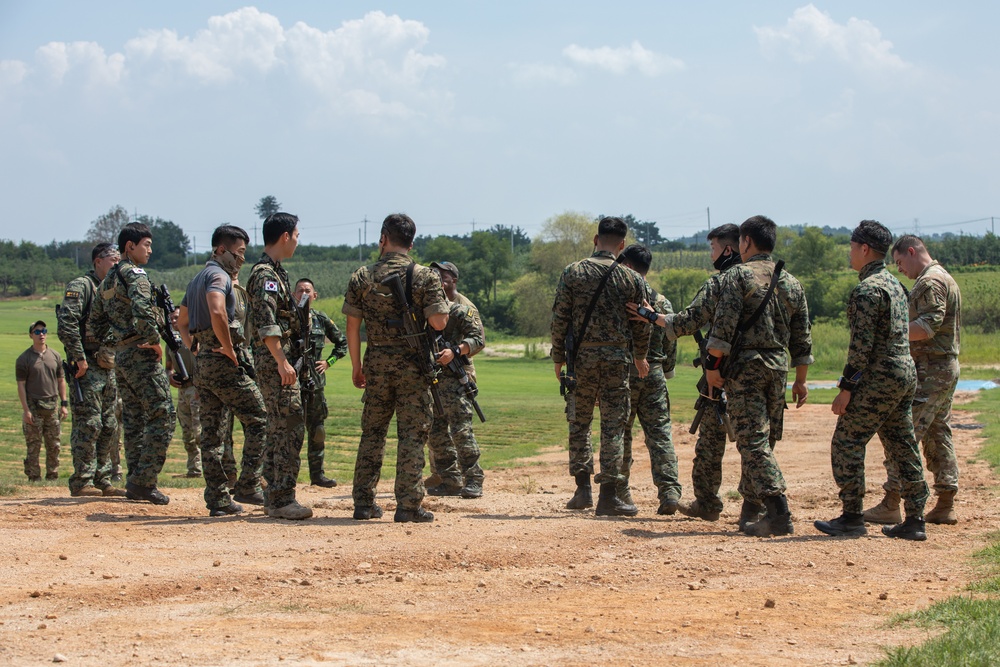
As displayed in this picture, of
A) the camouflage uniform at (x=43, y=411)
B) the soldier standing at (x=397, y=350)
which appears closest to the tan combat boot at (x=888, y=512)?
the soldier standing at (x=397, y=350)

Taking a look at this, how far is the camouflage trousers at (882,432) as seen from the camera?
7.38 m

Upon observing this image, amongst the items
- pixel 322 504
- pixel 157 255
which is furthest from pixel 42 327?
pixel 157 255

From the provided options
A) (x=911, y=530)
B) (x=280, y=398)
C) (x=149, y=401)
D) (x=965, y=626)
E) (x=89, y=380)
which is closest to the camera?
(x=965, y=626)

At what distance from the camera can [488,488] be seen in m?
11.3

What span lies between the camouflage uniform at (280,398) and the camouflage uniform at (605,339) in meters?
2.08

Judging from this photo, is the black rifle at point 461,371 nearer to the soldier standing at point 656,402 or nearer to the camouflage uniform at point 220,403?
the soldier standing at point 656,402

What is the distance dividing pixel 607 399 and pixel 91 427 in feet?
16.0

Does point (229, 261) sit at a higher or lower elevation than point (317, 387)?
higher

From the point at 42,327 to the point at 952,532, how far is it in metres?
10.7

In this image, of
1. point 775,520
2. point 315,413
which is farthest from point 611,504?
point 315,413

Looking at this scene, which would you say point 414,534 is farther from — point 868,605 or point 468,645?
point 868,605

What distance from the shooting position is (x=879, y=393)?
7367 mm

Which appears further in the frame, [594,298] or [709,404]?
[594,298]

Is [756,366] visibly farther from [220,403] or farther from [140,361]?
[140,361]
